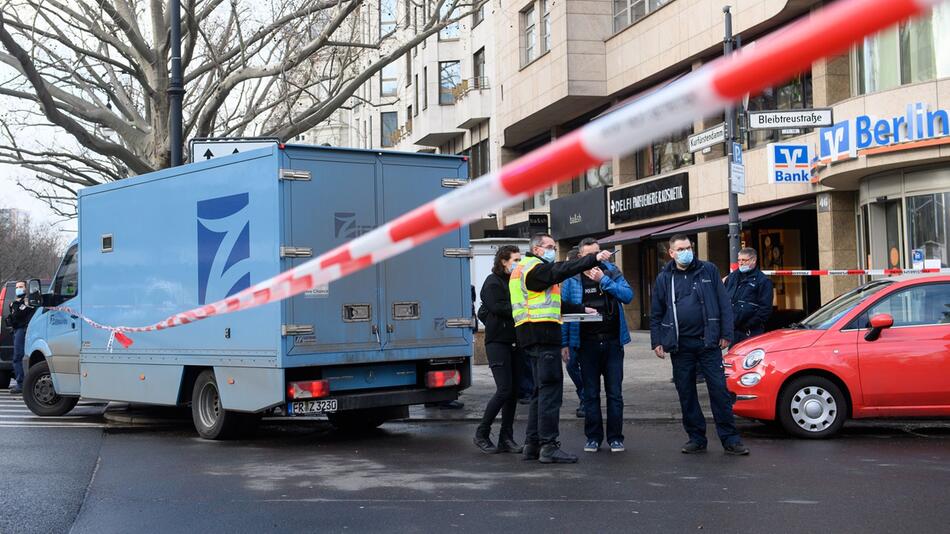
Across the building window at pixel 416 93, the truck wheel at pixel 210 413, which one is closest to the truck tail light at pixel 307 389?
the truck wheel at pixel 210 413

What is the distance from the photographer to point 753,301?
11.8m

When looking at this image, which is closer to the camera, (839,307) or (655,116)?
(655,116)

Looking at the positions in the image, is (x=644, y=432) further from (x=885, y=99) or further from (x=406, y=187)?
(x=885, y=99)

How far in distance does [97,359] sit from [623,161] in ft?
67.9

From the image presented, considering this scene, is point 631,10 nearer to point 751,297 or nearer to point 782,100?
point 782,100

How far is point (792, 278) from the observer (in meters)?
23.5

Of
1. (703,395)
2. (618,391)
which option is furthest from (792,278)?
(618,391)

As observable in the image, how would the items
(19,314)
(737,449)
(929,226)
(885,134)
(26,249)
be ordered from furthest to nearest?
(26,249), (929,226), (885,134), (19,314), (737,449)

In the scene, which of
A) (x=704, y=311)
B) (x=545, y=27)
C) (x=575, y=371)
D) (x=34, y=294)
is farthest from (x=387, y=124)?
(x=704, y=311)

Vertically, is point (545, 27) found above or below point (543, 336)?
above

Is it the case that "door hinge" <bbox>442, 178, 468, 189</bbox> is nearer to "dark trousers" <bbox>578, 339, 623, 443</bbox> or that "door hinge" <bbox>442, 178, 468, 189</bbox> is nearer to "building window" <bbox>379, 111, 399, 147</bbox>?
"dark trousers" <bbox>578, 339, 623, 443</bbox>

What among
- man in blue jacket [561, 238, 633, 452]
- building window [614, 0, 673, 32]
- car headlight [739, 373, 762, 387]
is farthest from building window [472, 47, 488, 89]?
man in blue jacket [561, 238, 633, 452]

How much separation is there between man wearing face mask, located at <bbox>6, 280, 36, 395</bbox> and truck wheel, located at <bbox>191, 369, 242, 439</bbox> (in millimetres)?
7066

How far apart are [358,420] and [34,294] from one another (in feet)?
15.3
